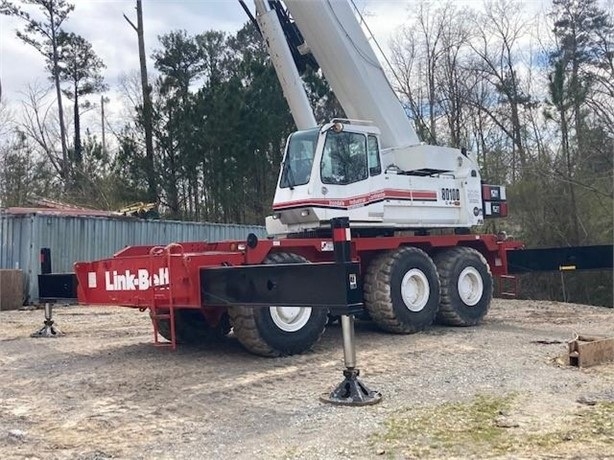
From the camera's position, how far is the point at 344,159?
9.08 metres

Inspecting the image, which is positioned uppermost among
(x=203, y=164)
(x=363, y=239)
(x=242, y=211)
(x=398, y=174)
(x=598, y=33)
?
(x=598, y=33)

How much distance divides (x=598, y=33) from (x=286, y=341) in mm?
21464

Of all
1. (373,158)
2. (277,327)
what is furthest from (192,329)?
(373,158)

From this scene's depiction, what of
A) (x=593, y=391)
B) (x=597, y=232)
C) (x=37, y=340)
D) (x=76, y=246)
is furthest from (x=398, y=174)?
(x=597, y=232)

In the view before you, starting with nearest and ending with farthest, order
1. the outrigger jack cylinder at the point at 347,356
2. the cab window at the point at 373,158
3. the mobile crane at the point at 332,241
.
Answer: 1. the outrigger jack cylinder at the point at 347,356
2. the mobile crane at the point at 332,241
3. the cab window at the point at 373,158

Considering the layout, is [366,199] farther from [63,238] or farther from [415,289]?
[63,238]

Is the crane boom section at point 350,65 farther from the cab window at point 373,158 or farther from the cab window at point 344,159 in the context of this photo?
the cab window at point 344,159

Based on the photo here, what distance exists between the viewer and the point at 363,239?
29.1ft

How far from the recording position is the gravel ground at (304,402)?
4.41 meters

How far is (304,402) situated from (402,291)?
3758 millimetres

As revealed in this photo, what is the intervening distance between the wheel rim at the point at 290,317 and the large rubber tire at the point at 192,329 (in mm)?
1285

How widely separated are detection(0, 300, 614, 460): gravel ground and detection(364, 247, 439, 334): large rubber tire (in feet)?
0.79

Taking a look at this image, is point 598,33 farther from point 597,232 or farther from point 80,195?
point 80,195

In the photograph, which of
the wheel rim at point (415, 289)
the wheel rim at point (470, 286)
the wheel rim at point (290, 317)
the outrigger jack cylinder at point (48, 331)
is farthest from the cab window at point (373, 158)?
the outrigger jack cylinder at point (48, 331)
